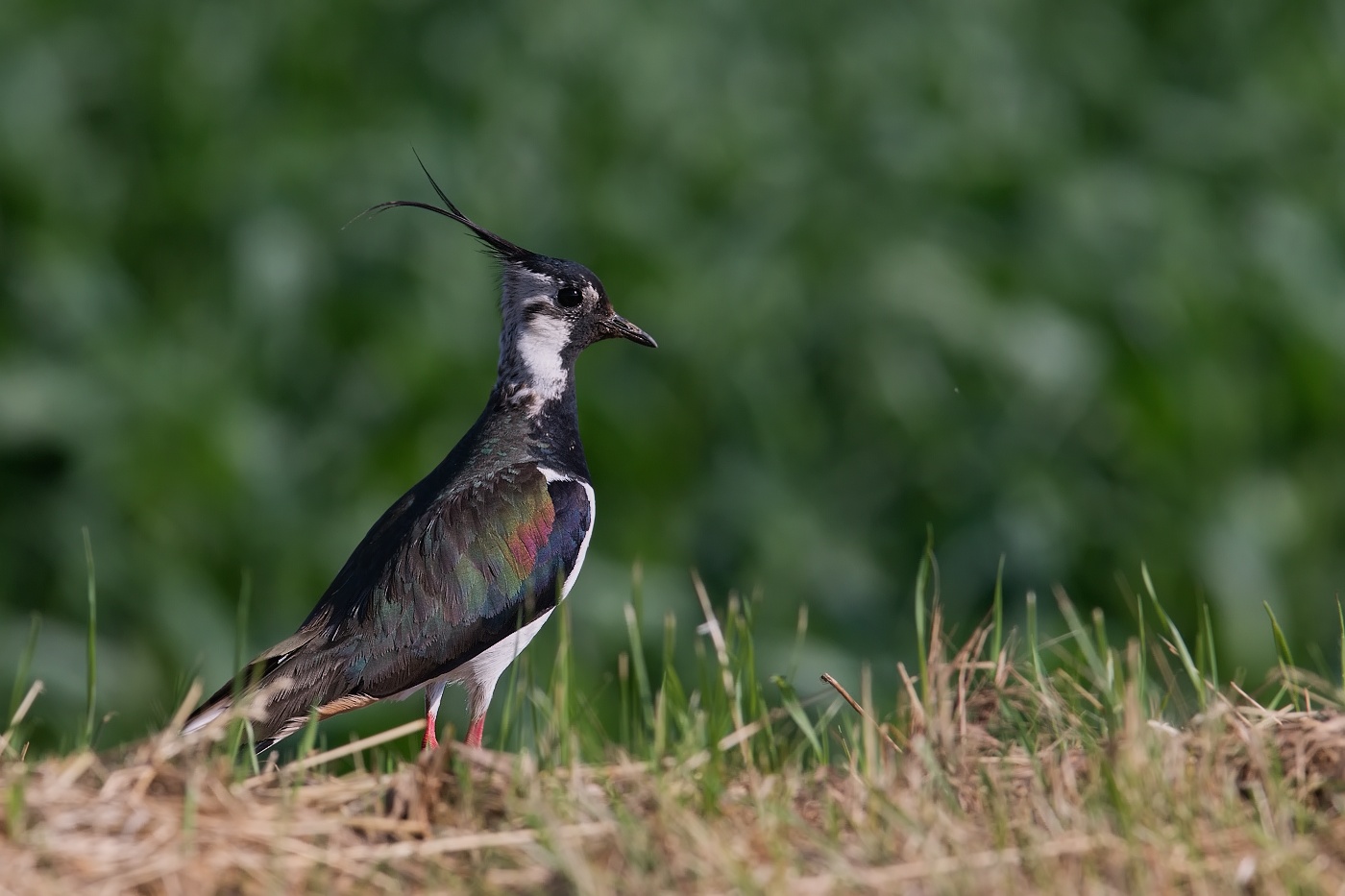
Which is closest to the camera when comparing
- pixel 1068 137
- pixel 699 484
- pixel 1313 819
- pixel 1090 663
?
pixel 1313 819

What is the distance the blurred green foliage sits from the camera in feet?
25.9

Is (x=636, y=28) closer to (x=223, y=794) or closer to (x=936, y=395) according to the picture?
(x=936, y=395)

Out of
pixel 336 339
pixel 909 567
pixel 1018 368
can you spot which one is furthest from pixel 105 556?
pixel 1018 368

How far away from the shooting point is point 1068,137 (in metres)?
10.2

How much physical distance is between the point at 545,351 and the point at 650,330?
8.29ft

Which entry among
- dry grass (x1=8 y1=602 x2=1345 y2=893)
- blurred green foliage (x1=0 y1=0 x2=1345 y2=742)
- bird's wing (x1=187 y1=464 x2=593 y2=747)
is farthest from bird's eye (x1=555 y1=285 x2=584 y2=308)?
dry grass (x1=8 y1=602 x2=1345 y2=893)

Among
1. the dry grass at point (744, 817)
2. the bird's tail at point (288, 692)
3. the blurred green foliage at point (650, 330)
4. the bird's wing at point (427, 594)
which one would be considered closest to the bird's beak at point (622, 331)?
the bird's wing at point (427, 594)

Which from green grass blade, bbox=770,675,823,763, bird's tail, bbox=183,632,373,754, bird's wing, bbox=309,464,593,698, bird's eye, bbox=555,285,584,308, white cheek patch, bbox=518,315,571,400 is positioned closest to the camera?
green grass blade, bbox=770,675,823,763

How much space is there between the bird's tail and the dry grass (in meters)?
1.05

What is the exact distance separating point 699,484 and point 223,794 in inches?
199

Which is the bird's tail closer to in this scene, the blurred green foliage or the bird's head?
the bird's head

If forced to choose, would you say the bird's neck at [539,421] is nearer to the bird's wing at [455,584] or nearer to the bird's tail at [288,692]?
the bird's wing at [455,584]

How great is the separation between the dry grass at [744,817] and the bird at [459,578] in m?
1.14

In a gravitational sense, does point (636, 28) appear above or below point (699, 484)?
above
